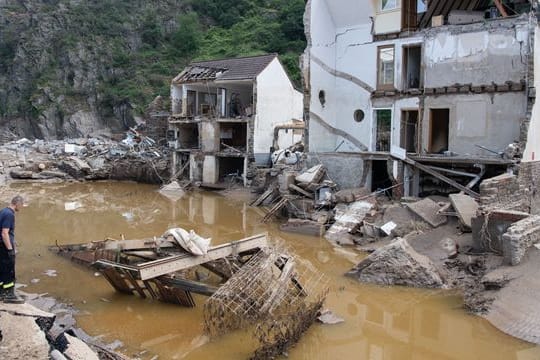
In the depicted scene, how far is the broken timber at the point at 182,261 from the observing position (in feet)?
29.8

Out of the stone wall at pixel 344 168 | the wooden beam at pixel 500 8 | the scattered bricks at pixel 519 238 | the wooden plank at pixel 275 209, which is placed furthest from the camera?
the stone wall at pixel 344 168

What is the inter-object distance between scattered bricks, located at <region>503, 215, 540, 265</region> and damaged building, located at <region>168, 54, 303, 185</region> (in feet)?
66.5

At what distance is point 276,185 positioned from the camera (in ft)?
76.0

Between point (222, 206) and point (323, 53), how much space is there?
29.0 feet

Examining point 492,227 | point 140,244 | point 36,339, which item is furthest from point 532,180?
point 36,339

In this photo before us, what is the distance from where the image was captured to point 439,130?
21.5 m

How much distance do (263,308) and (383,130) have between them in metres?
15.7

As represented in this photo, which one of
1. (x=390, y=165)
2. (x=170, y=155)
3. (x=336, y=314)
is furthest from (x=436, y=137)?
(x=170, y=155)

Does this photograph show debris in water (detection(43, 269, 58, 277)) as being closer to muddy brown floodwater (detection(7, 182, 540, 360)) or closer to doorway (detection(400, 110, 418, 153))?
muddy brown floodwater (detection(7, 182, 540, 360))

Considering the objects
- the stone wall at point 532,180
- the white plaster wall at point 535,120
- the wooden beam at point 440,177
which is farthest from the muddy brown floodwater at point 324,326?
the white plaster wall at point 535,120

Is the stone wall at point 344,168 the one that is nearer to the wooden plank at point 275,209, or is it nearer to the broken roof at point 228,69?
the wooden plank at point 275,209

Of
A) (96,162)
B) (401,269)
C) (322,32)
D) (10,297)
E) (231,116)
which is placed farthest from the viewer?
(96,162)

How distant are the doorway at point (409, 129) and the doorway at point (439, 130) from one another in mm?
703

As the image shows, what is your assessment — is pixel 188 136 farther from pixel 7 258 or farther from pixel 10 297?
pixel 10 297
